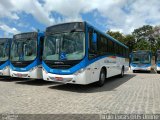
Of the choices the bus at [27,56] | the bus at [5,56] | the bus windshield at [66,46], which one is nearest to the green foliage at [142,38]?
the bus at [5,56]

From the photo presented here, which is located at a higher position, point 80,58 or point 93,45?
point 93,45

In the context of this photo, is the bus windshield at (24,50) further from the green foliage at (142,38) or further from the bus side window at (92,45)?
the green foliage at (142,38)

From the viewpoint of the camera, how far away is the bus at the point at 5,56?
42.5 feet

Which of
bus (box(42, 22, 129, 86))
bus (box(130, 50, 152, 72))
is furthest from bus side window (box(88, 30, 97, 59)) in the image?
bus (box(130, 50, 152, 72))

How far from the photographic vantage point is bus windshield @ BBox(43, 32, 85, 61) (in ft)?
30.0

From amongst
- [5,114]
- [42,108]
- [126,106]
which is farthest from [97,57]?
[5,114]

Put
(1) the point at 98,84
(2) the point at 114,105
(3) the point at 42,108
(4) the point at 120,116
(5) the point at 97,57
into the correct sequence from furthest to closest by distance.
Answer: (1) the point at 98,84 → (5) the point at 97,57 → (2) the point at 114,105 → (3) the point at 42,108 → (4) the point at 120,116

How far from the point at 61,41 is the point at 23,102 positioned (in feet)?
12.1

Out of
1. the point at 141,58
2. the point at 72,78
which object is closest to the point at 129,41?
the point at 141,58

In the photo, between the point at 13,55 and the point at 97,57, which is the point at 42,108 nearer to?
the point at 97,57

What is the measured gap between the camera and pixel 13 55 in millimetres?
12125

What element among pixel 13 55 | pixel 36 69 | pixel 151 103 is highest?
pixel 13 55

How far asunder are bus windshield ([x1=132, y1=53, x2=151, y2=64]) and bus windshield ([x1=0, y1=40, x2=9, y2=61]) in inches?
640

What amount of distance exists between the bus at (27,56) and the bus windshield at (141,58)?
15.8 m
